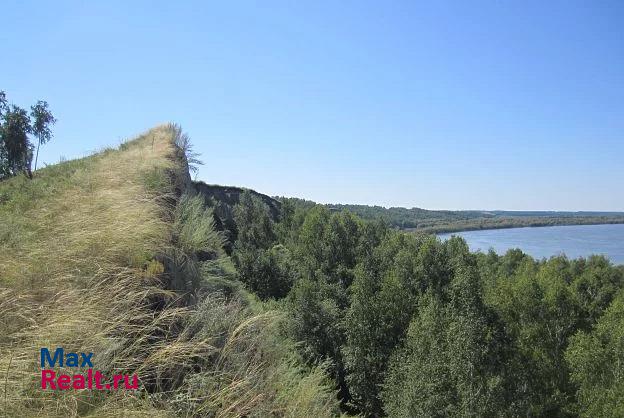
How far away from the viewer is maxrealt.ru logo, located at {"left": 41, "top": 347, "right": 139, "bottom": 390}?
2484mm

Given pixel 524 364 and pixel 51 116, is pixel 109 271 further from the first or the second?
pixel 51 116

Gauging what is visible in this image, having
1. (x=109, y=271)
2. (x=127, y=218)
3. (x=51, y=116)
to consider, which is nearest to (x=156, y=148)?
(x=127, y=218)

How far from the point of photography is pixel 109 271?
13.5ft

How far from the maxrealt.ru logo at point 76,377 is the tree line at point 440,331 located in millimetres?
9455

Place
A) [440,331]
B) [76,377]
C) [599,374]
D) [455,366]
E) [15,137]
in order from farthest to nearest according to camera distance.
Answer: [15,137], [440,331], [599,374], [455,366], [76,377]

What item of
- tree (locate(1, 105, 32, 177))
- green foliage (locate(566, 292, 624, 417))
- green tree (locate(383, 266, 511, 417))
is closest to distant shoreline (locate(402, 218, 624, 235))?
green foliage (locate(566, 292, 624, 417))

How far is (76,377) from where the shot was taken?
2.56 metres

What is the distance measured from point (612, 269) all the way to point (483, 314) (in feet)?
122

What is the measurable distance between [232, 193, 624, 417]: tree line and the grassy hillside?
7980 millimetres

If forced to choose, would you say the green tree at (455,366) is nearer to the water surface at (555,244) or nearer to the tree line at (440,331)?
the tree line at (440,331)

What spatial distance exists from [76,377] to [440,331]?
18129 millimetres

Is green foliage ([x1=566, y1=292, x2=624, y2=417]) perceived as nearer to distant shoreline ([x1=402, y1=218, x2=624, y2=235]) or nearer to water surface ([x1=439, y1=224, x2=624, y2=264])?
water surface ([x1=439, y1=224, x2=624, y2=264])

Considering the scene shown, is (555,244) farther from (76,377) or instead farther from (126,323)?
(76,377)

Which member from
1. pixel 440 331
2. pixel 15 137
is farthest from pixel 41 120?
pixel 440 331
